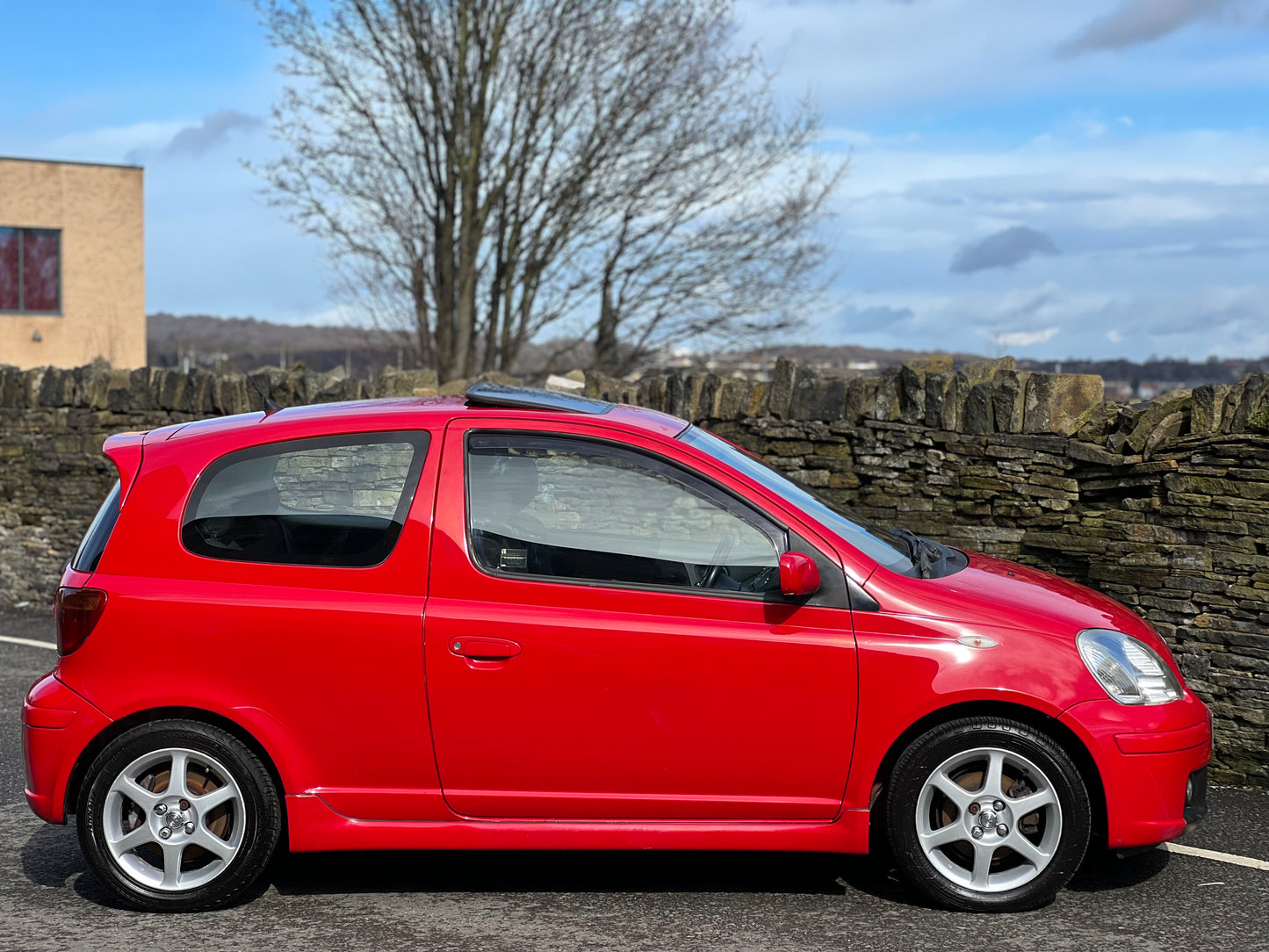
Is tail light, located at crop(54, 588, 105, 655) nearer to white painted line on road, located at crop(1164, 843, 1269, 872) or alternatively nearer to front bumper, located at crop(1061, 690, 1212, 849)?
front bumper, located at crop(1061, 690, 1212, 849)

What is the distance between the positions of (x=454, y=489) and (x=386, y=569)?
1.18 feet

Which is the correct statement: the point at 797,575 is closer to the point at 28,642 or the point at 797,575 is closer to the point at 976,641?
the point at 976,641

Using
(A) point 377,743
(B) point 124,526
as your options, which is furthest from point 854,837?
(B) point 124,526

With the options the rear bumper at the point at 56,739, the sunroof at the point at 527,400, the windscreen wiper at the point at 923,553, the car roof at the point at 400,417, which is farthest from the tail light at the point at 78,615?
the windscreen wiper at the point at 923,553

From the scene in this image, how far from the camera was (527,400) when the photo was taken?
4.79 meters

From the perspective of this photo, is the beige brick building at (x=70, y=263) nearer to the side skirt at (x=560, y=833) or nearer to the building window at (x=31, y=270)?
the building window at (x=31, y=270)

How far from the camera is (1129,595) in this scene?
22.6 feet

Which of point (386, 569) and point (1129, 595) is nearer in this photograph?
point (386, 569)

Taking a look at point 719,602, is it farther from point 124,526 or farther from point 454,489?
point 124,526

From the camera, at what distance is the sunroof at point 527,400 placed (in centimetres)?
475

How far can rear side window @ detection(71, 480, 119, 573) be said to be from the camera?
4.62 metres

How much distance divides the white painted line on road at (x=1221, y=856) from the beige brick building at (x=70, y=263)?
33.0m

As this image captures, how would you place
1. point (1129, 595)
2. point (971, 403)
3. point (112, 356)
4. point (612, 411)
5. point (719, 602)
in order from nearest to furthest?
point (719, 602), point (612, 411), point (1129, 595), point (971, 403), point (112, 356)

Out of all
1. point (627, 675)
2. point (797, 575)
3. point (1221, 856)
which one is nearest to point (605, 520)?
point (627, 675)
